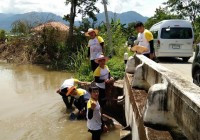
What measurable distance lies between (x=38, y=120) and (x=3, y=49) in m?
18.3

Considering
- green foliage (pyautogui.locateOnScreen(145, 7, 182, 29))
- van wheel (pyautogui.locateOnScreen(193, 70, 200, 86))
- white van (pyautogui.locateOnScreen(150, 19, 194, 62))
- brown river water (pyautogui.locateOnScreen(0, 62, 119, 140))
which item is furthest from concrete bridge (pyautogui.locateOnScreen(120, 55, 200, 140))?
green foliage (pyautogui.locateOnScreen(145, 7, 182, 29))

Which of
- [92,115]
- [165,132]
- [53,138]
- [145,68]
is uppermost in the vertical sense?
[145,68]

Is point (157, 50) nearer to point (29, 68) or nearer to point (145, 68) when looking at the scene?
point (29, 68)

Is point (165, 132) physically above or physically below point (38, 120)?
above

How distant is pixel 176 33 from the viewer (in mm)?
15602

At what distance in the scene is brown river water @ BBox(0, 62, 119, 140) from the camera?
7.52 metres

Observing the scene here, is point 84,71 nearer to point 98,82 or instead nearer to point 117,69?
point 117,69

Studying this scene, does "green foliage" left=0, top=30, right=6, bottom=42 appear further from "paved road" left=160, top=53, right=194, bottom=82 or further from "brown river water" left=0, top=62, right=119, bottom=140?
"paved road" left=160, top=53, right=194, bottom=82

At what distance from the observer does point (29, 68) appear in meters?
19.8

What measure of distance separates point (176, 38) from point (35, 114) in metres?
8.92

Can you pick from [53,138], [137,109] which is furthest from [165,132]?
[53,138]

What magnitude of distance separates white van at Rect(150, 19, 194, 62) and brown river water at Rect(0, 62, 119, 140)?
542 cm

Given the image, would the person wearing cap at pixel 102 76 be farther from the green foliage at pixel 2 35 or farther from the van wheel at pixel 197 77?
the green foliage at pixel 2 35

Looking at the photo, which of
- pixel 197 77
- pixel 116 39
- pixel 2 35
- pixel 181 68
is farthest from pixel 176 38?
pixel 2 35
